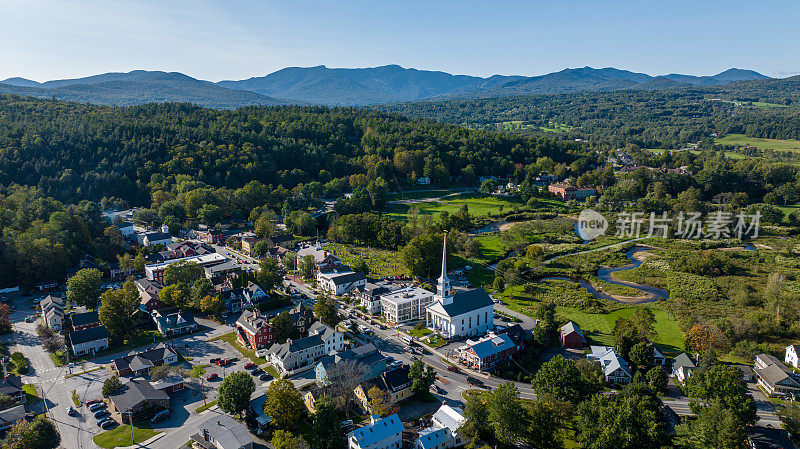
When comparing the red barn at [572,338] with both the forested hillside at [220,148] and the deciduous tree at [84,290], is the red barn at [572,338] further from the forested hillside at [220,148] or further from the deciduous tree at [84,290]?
the forested hillside at [220,148]

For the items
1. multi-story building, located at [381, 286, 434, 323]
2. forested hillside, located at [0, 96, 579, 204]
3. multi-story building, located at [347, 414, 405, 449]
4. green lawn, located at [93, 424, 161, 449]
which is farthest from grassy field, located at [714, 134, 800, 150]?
green lawn, located at [93, 424, 161, 449]

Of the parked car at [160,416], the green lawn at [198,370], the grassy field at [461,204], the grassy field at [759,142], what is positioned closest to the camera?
the parked car at [160,416]

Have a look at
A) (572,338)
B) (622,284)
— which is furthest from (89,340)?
(622,284)

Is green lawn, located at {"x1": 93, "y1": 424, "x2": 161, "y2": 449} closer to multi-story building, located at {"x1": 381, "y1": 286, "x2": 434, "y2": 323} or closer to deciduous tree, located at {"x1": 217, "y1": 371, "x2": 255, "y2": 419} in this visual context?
deciduous tree, located at {"x1": 217, "y1": 371, "x2": 255, "y2": 419}

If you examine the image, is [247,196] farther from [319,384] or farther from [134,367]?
[319,384]

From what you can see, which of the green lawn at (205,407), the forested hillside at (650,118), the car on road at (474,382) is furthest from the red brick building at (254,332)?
the forested hillside at (650,118)
